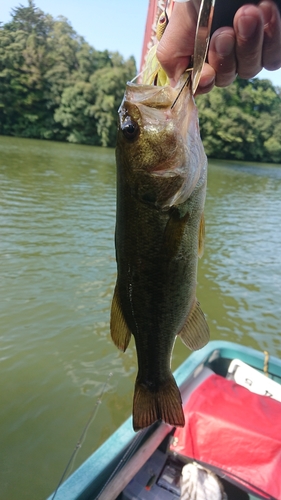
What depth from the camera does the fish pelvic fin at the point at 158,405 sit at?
1.78m

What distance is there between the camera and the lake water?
16.4 ft

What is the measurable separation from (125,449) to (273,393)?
6.77 feet

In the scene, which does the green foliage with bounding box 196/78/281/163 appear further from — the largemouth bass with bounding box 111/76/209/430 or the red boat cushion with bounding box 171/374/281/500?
the largemouth bass with bounding box 111/76/209/430

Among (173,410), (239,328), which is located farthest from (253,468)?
(239,328)

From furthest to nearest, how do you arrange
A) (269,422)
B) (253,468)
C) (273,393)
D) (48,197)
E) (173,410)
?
(48,197)
(273,393)
(269,422)
(253,468)
(173,410)

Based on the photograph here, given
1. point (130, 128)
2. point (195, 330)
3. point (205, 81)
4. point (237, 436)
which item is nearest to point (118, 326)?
point (195, 330)

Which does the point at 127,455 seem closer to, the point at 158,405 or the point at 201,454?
the point at 201,454

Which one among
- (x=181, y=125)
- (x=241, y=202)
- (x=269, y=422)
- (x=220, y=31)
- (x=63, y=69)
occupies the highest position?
(x=63, y=69)

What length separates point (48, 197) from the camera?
16.6 m

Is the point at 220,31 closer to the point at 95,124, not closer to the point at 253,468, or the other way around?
the point at 253,468

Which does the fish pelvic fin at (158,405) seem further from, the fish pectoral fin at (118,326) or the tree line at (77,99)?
the tree line at (77,99)

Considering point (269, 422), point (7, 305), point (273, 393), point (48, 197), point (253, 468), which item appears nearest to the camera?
point (253, 468)

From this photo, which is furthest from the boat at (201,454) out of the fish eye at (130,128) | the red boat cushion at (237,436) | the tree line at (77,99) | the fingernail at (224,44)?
the tree line at (77,99)

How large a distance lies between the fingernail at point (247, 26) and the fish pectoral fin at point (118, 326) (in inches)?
47.5
